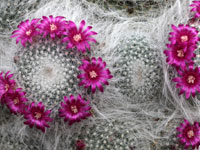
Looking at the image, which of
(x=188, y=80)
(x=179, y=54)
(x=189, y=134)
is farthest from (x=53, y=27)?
(x=189, y=134)

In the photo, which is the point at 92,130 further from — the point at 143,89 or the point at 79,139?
the point at 143,89

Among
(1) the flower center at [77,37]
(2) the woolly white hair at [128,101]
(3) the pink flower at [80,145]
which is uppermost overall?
(1) the flower center at [77,37]

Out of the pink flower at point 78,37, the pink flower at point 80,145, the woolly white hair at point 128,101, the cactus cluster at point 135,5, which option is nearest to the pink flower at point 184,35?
the woolly white hair at point 128,101

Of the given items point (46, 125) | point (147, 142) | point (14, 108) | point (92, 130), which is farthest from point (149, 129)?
point (14, 108)

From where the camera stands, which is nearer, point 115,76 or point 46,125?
point 46,125

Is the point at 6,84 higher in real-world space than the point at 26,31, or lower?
lower

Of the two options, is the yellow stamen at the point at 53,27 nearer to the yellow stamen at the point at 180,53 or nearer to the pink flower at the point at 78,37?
the pink flower at the point at 78,37

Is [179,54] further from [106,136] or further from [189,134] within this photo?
[106,136]
